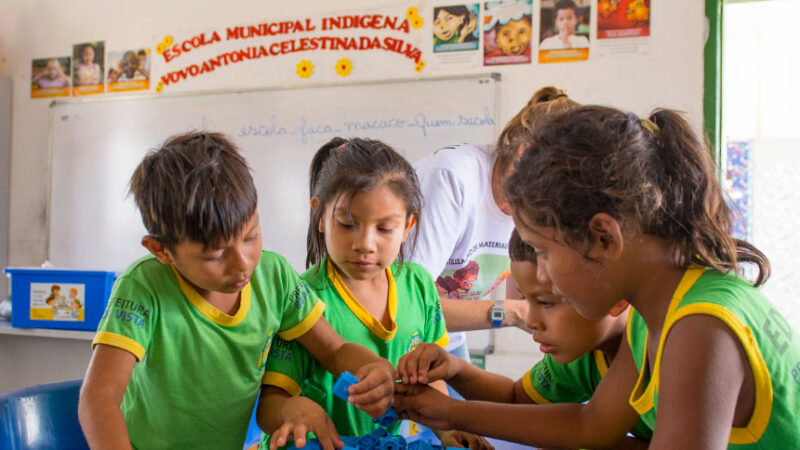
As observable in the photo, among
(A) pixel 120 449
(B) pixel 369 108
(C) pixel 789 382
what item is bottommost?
(A) pixel 120 449

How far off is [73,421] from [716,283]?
1.18 metres

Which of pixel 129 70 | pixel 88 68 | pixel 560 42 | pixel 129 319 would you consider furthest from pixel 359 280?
pixel 88 68

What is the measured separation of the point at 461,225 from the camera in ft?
4.50

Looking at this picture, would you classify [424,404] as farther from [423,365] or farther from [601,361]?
[601,361]

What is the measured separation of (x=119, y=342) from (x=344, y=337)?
37 cm

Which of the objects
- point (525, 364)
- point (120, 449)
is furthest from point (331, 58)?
point (120, 449)

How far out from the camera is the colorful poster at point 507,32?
2.63 metres

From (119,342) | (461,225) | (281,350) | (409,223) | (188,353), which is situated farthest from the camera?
(461,225)

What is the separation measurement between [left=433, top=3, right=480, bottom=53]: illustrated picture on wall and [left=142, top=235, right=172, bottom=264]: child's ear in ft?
6.71

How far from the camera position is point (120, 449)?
79 cm

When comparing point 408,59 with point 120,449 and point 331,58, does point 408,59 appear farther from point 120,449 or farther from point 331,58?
point 120,449

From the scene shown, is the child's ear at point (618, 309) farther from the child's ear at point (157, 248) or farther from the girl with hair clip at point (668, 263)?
the child's ear at point (157, 248)

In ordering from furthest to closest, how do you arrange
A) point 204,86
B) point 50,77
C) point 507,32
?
1. point 50,77
2. point 204,86
3. point 507,32

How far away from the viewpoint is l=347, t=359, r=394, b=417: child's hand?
92 centimetres
